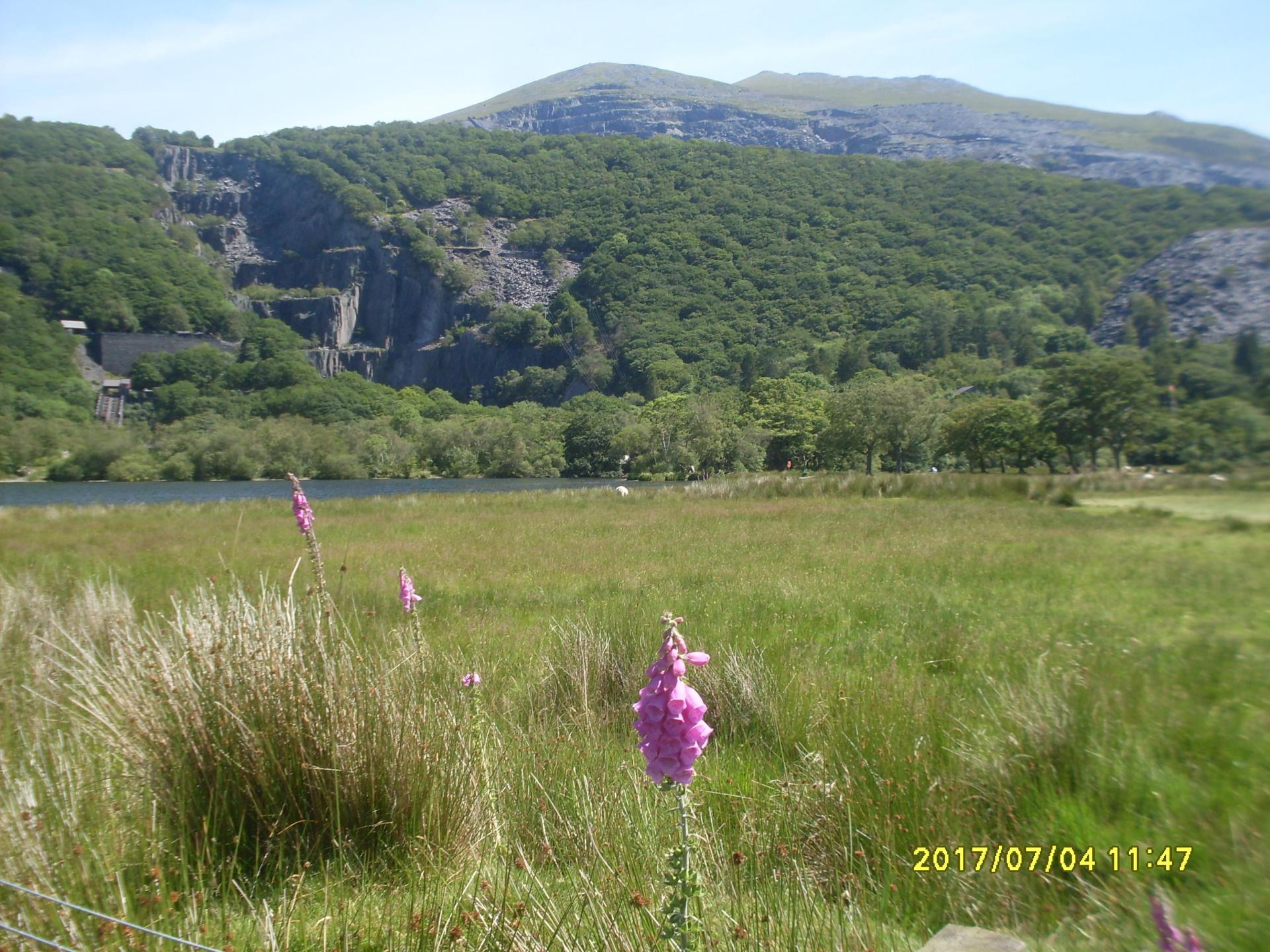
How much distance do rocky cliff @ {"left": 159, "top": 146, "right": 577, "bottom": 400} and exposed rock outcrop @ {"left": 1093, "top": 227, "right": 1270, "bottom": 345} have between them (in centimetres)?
11134

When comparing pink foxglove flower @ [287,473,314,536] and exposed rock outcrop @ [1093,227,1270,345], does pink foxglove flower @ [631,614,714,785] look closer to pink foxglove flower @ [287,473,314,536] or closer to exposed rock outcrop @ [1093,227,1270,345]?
pink foxglove flower @ [287,473,314,536]

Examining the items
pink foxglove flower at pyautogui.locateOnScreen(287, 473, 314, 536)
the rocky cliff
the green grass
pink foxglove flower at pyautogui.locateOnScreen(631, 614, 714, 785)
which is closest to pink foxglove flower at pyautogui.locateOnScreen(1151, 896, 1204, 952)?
pink foxglove flower at pyautogui.locateOnScreen(631, 614, 714, 785)

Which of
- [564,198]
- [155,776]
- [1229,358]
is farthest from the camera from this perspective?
[564,198]

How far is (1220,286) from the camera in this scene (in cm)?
724

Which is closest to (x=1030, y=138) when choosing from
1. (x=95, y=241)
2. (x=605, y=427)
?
(x=605, y=427)

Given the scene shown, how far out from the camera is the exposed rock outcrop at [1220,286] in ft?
20.2

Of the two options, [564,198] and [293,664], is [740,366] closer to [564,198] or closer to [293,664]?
[564,198]

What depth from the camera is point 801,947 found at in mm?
2023

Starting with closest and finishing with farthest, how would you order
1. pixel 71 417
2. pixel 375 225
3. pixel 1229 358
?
pixel 1229 358, pixel 71 417, pixel 375 225

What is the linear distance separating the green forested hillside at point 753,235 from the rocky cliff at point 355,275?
4919 mm

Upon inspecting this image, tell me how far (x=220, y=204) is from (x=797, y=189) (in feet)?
349

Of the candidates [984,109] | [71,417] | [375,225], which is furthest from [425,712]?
[984,109]

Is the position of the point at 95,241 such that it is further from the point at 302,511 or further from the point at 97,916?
the point at 97,916
